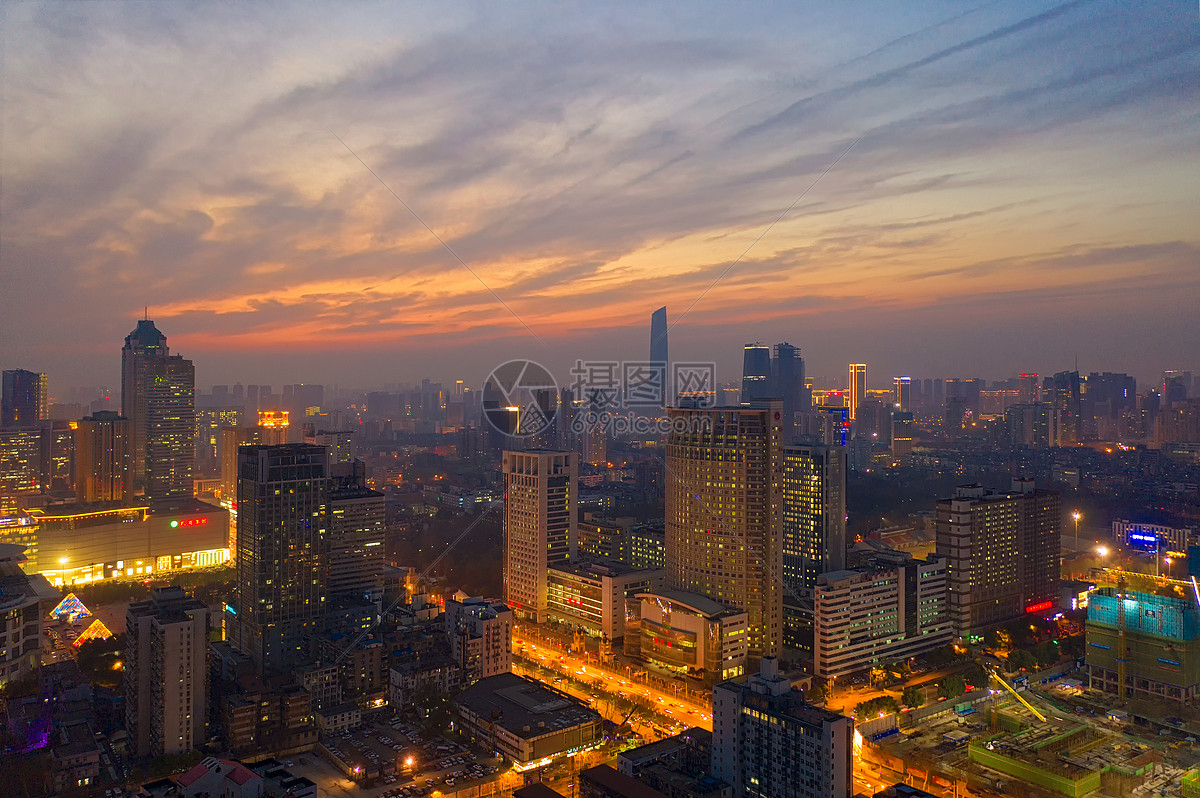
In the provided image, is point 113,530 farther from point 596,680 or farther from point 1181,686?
point 1181,686

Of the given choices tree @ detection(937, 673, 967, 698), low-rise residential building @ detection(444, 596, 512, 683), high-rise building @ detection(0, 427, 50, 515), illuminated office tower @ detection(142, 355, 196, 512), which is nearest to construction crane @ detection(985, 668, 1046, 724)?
tree @ detection(937, 673, 967, 698)

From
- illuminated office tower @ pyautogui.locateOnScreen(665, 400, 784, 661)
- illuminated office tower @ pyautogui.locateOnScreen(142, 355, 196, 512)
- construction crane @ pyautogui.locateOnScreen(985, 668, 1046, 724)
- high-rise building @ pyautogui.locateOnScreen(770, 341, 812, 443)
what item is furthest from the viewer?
high-rise building @ pyautogui.locateOnScreen(770, 341, 812, 443)

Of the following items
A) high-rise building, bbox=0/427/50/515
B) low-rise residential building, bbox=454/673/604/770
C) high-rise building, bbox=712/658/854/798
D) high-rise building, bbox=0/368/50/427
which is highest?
high-rise building, bbox=0/368/50/427

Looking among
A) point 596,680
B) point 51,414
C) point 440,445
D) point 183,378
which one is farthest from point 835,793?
point 51,414

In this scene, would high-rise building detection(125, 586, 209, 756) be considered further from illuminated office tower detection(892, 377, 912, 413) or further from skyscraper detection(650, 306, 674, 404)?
illuminated office tower detection(892, 377, 912, 413)

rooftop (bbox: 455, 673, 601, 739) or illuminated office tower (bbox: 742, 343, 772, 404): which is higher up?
illuminated office tower (bbox: 742, 343, 772, 404)

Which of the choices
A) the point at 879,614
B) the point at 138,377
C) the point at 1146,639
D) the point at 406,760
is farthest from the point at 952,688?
the point at 138,377
